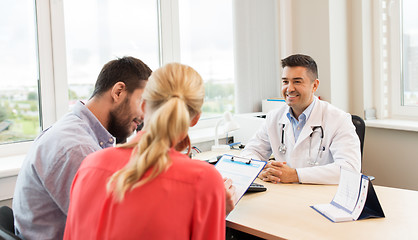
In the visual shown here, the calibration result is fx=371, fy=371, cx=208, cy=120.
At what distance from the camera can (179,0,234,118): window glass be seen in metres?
3.18

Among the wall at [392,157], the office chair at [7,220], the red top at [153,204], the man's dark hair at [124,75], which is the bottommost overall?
the wall at [392,157]

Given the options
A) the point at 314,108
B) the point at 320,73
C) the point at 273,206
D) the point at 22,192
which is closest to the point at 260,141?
the point at 314,108

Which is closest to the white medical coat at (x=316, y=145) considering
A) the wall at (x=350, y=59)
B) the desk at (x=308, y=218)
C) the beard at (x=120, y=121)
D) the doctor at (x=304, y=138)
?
the doctor at (x=304, y=138)

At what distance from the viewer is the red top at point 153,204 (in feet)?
2.84

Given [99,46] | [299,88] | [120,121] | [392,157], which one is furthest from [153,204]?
[392,157]

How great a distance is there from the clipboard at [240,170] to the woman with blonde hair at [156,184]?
621 mm

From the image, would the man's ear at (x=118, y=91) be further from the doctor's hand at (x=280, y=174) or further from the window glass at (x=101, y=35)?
the window glass at (x=101, y=35)

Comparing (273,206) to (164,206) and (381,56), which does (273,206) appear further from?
(381,56)

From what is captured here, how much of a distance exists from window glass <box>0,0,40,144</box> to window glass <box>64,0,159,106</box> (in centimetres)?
22

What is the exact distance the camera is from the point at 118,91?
1470 mm

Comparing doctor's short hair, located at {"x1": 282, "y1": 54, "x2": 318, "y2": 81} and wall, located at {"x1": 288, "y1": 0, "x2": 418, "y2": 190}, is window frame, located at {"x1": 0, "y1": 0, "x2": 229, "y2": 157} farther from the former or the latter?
wall, located at {"x1": 288, "y1": 0, "x2": 418, "y2": 190}

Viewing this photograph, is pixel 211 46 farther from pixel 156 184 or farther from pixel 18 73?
pixel 156 184

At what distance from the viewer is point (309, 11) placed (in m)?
3.39

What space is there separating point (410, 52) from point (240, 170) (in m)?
2.25
